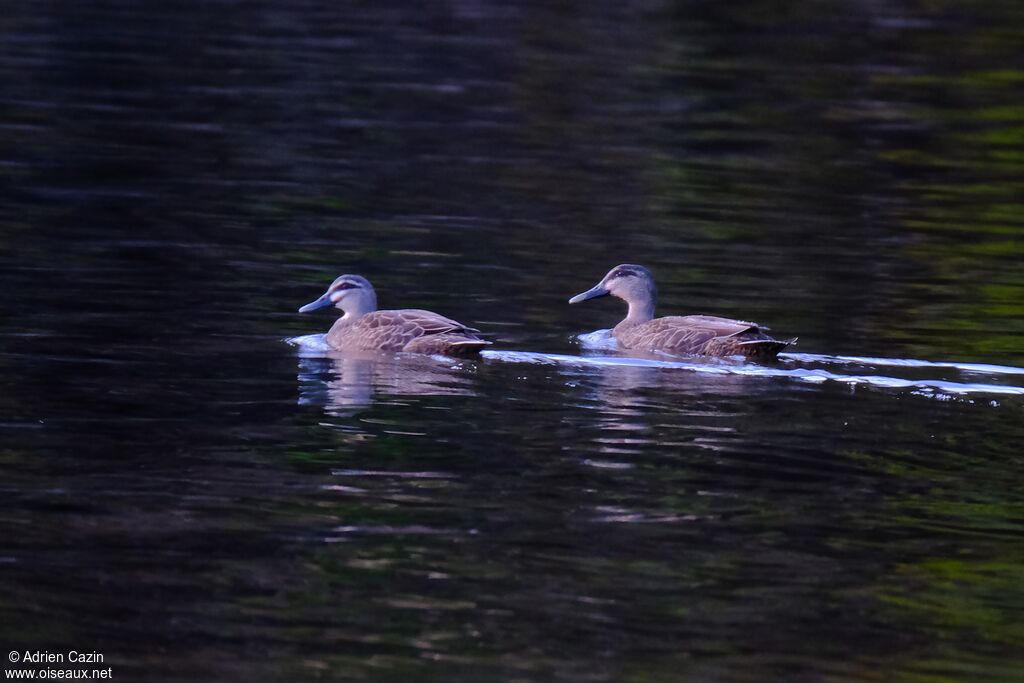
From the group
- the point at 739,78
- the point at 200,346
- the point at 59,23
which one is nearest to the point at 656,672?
the point at 200,346

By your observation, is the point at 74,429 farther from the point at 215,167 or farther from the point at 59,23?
the point at 59,23

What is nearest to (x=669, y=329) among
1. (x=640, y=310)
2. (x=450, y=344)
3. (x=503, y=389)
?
(x=640, y=310)

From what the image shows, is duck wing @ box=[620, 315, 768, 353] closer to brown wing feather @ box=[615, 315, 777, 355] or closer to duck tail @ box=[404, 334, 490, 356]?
brown wing feather @ box=[615, 315, 777, 355]

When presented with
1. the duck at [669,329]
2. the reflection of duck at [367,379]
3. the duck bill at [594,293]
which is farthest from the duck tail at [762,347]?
the duck bill at [594,293]

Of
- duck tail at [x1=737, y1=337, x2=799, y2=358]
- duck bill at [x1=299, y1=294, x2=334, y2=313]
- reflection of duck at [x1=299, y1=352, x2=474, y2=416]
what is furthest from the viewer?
duck bill at [x1=299, y1=294, x2=334, y2=313]

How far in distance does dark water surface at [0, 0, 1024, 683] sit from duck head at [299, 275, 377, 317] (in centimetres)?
29

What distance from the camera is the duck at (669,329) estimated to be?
13492 millimetres

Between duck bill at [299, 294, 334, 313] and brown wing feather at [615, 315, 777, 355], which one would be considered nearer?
brown wing feather at [615, 315, 777, 355]

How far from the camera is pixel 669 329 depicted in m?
14.2

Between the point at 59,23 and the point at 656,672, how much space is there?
83.3 ft

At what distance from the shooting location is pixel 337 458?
1048 centimetres

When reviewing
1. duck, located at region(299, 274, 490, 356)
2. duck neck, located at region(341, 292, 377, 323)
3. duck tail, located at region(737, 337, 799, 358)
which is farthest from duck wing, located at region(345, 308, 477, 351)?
duck tail, located at region(737, 337, 799, 358)

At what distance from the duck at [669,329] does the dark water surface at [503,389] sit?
0.37 m

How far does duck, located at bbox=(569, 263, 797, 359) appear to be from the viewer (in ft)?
44.3
